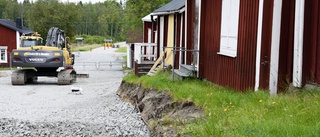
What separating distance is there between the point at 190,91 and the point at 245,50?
5.87ft

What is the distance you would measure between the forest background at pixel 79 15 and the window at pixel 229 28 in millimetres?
29620

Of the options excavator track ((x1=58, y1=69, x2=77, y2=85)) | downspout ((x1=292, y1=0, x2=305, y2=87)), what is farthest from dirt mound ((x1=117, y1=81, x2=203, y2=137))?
excavator track ((x1=58, y1=69, x2=77, y2=85))

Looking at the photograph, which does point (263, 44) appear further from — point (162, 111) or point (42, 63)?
point (42, 63)

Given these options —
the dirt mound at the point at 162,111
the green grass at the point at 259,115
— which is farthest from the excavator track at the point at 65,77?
the green grass at the point at 259,115

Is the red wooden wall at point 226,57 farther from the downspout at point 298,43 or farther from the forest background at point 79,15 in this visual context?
the forest background at point 79,15

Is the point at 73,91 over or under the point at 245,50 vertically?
under

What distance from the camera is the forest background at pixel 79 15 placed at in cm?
4266

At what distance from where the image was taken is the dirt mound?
9.12 metres

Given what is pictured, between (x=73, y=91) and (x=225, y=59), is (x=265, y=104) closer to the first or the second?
(x=225, y=59)

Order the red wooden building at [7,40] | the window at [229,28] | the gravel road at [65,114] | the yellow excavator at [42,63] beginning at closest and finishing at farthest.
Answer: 1. the gravel road at [65,114]
2. the window at [229,28]
3. the yellow excavator at [42,63]
4. the red wooden building at [7,40]

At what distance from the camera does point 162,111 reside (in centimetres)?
1178

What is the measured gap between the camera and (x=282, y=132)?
20.0 ft

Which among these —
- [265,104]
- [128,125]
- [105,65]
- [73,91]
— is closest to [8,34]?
[105,65]

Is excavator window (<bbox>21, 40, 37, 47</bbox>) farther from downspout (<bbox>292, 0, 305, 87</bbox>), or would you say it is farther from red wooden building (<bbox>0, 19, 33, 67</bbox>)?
downspout (<bbox>292, 0, 305, 87</bbox>)
